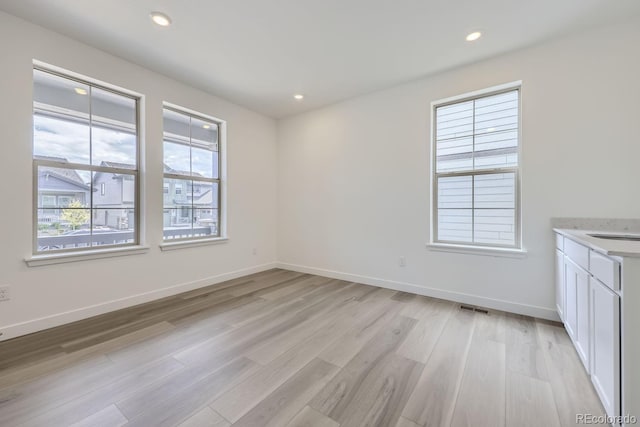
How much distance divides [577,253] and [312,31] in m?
2.79

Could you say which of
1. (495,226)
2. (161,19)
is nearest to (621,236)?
(495,226)

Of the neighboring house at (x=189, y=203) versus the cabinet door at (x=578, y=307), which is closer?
the cabinet door at (x=578, y=307)

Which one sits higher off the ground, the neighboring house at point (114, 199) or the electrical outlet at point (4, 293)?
the neighboring house at point (114, 199)

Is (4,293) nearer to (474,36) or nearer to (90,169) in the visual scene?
(90,169)

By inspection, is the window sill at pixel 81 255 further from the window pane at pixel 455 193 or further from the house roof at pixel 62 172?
the window pane at pixel 455 193

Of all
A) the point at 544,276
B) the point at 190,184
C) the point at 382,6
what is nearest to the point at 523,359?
the point at 544,276

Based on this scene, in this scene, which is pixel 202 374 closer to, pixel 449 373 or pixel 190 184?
pixel 449 373

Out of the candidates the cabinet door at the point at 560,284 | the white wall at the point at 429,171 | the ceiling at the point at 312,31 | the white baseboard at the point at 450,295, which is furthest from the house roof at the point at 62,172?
the cabinet door at the point at 560,284

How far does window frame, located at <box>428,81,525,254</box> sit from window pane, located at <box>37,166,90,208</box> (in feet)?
12.8

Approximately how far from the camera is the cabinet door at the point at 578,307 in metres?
1.63

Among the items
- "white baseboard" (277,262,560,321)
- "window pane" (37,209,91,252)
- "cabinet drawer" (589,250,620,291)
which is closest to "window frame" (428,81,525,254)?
"white baseboard" (277,262,560,321)

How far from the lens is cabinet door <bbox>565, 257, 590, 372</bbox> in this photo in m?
1.63

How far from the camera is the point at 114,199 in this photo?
2871 mm

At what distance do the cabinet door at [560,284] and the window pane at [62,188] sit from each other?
461cm
